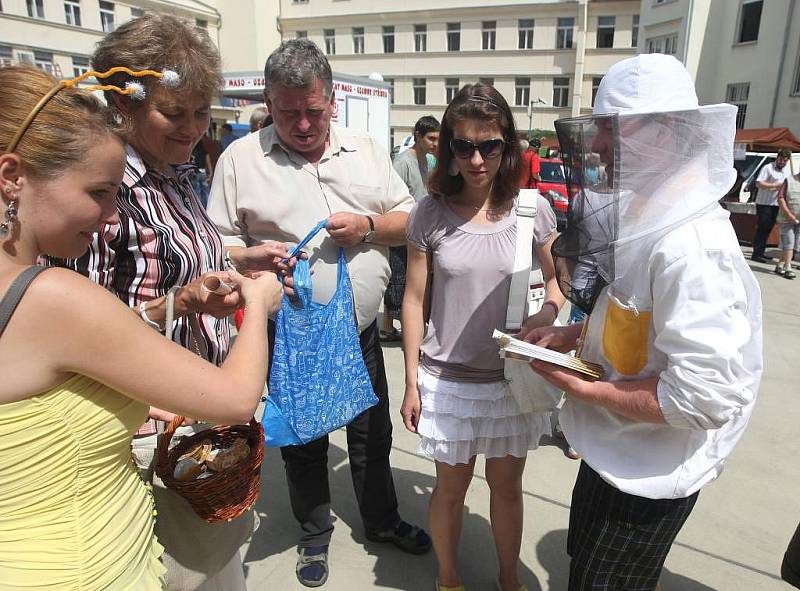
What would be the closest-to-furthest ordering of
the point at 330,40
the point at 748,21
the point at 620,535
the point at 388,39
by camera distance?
the point at 620,535 < the point at 748,21 < the point at 388,39 < the point at 330,40

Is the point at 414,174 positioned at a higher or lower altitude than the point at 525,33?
lower

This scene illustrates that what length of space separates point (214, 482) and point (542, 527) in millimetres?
1870

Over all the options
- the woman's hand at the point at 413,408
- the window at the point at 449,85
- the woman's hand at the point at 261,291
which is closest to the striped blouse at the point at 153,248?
the woman's hand at the point at 261,291

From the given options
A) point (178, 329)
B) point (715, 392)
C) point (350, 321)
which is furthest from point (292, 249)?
point (715, 392)

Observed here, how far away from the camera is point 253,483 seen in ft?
4.58

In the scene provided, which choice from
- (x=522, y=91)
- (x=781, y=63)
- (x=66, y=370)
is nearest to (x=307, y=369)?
(x=66, y=370)

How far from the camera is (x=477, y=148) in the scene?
1.81 m

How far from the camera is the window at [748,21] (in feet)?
66.9

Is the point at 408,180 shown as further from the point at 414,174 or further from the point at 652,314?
the point at 652,314

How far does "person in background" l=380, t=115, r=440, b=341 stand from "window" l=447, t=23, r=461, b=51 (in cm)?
3292

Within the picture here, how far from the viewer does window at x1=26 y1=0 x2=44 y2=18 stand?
26.0 m

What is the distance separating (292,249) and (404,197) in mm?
651

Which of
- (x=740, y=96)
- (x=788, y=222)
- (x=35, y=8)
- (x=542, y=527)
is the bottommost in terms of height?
(x=542, y=527)

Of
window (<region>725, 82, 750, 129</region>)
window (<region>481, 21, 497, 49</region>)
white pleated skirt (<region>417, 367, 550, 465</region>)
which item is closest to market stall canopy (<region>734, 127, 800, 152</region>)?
window (<region>725, 82, 750, 129</region>)
